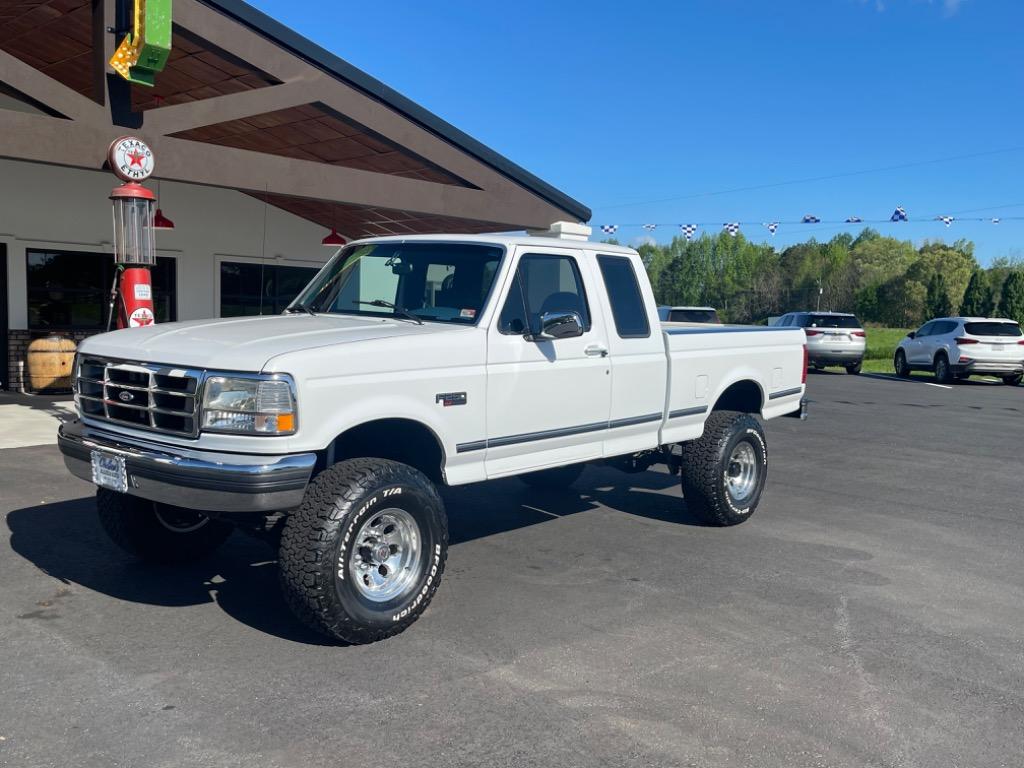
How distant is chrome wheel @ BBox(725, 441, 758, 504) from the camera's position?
7402 millimetres

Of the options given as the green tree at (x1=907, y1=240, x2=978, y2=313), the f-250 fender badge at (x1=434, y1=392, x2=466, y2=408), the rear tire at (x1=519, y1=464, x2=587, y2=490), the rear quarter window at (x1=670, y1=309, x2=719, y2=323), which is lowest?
the rear tire at (x1=519, y1=464, x2=587, y2=490)

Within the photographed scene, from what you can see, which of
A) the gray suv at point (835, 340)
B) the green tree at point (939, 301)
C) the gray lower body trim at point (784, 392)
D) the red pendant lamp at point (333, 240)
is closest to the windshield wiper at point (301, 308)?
the gray lower body trim at point (784, 392)

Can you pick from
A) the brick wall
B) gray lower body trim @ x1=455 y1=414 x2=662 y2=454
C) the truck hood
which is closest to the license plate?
the truck hood

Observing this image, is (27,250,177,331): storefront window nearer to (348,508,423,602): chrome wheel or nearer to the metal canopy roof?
the metal canopy roof

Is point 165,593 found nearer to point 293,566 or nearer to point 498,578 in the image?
point 293,566

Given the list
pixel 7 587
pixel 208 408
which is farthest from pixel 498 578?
pixel 7 587

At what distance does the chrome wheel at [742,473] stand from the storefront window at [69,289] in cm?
1171

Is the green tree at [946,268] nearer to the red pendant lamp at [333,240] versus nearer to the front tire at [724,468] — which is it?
the red pendant lamp at [333,240]

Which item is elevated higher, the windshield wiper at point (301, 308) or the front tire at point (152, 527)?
the windshield wiper at point (301, 308)

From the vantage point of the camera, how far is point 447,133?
521 inches

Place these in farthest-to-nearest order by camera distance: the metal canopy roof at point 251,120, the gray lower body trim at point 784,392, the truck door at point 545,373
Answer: the metal canopy roof at point 251,120 < the gray lower body trim at point 784,392 < the truck door at point 545,373

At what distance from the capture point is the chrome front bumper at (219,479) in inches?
168

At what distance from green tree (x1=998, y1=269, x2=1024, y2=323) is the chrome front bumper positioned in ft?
215

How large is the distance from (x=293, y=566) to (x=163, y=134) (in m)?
Answer: 7.57
